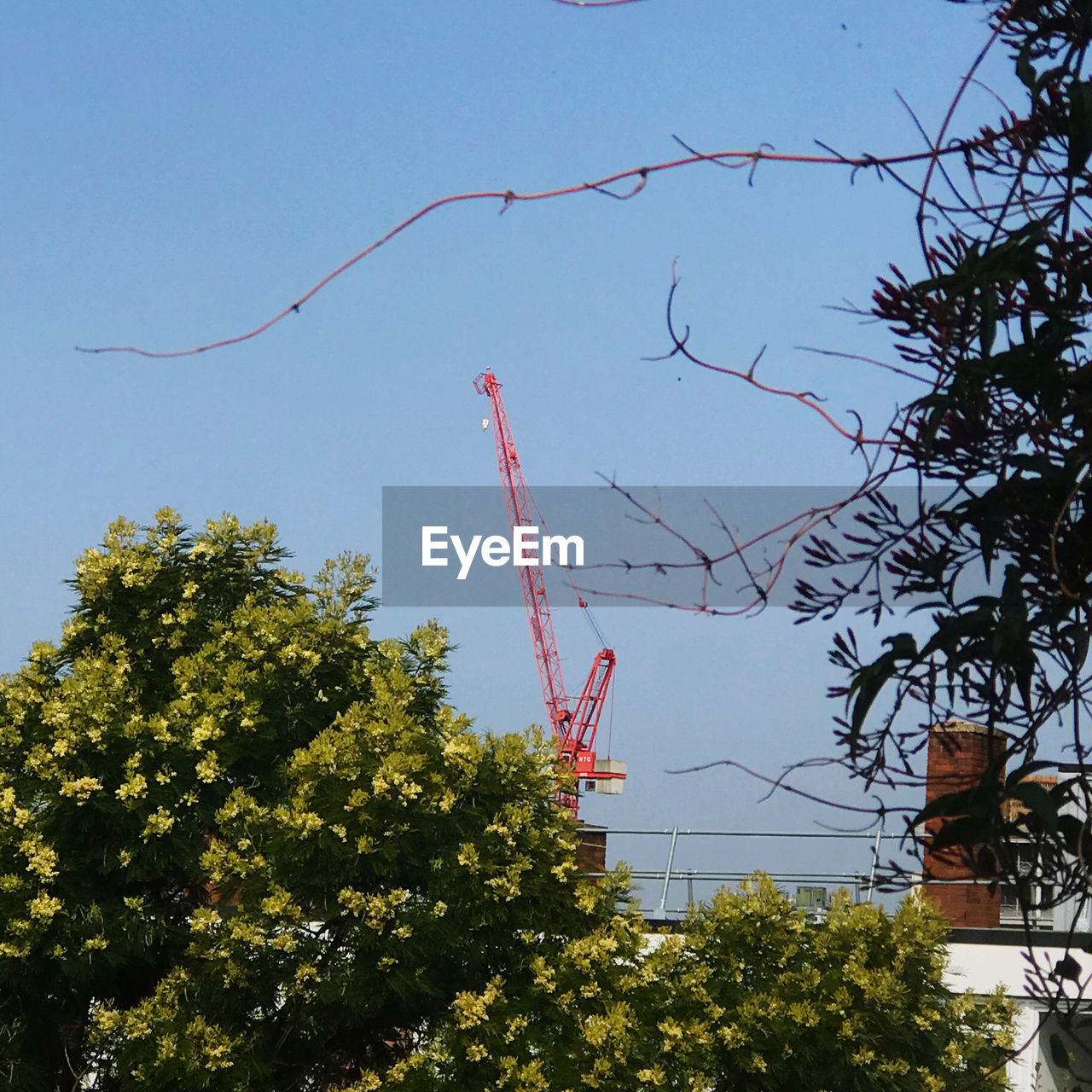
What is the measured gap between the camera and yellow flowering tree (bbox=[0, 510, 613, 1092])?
15766mm

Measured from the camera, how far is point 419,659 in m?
19.8

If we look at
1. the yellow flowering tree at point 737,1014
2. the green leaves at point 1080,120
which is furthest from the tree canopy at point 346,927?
the green leaves at point 1080,120

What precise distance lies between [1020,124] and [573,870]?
14721mm

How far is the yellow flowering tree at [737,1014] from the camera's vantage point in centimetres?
1551

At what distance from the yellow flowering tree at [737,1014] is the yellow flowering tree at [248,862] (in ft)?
2.04

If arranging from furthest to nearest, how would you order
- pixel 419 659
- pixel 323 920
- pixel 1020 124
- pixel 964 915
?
1. pixel 964 915
2. pixel 419 659
3. pixel 323 920
4. pixel 1020 124

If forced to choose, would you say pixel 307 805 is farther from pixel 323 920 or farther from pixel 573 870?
pixel 573 870

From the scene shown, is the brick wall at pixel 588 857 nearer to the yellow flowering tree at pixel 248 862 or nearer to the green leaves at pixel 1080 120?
the yellow flowering tree at pixel 248 862

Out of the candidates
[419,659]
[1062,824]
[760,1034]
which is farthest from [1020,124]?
[419,659]

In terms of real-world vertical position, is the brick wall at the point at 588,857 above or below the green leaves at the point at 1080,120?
below

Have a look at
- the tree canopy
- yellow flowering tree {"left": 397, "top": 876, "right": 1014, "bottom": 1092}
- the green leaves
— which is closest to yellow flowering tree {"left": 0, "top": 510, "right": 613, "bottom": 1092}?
the tree canopy

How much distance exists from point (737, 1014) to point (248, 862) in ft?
20.5

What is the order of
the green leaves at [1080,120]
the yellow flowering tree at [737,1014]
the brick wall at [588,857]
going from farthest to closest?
the brick wall at [588,857], the yellow flowering tree at [737,1014], the green leaves at [1080,120]

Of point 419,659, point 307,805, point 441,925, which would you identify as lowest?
point 441,925
